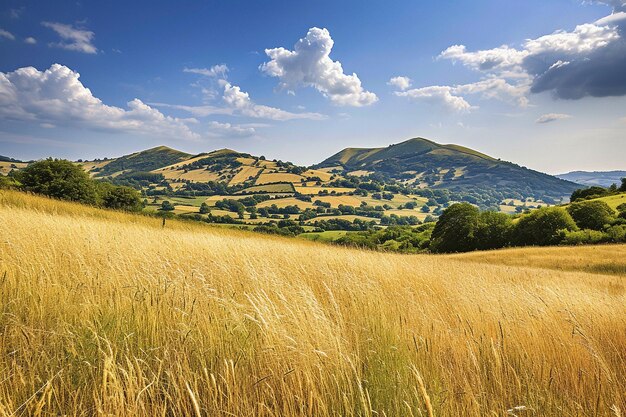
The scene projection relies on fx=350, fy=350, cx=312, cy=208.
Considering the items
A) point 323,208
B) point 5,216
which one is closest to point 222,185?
point 323,208

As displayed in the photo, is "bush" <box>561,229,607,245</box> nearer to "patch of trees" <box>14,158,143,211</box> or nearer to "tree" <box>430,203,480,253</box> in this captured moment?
"tree" <box>430,203,480,253</box>

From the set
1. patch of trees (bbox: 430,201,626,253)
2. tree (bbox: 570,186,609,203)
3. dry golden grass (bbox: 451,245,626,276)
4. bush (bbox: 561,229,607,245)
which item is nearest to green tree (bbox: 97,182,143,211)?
dry golden grass (bbox: 451,245,626,276)

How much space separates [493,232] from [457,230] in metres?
6.09

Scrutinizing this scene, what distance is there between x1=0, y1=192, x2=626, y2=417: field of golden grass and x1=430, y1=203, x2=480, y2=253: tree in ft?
212

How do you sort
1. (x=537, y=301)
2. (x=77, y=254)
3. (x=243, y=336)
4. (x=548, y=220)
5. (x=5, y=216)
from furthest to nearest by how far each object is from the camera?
(x=548, y=220) < (x=5, y=216) < (x=537, y=301) < (x=77, y=254) < (x=243, y=336)

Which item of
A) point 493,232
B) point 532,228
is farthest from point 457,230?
point 532,228

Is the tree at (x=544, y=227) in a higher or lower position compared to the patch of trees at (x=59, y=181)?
lower

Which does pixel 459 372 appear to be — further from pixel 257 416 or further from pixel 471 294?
pixel 471 294

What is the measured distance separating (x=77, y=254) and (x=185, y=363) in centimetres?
363

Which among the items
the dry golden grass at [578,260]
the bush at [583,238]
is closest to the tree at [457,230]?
the bush at [583,238]

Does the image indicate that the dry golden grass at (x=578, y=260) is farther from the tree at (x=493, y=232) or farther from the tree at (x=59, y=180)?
the tree at (x=59, y=180)

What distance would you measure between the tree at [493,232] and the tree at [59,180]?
61.7 meters

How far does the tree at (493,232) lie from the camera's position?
207ft

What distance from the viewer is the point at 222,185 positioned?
193m
